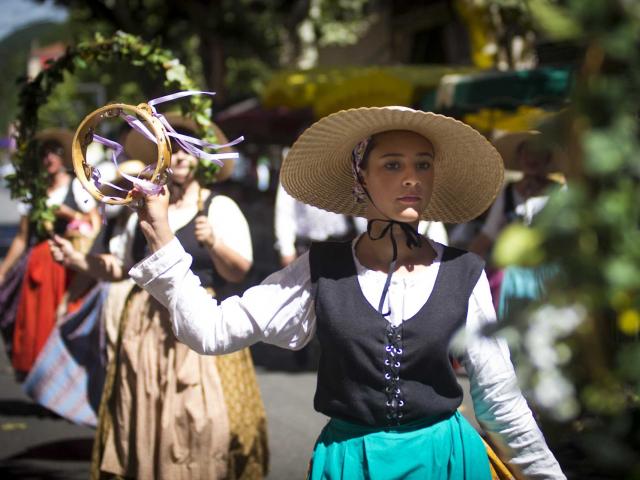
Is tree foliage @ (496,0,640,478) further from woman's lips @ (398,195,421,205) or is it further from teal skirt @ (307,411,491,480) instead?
woman's lips @ (398,195,421,205)

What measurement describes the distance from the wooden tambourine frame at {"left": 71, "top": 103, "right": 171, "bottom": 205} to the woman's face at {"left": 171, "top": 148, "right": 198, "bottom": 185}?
1389mm

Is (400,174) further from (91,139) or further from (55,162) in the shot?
(55,162)

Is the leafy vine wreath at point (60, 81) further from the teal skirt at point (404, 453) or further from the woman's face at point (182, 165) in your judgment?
the teal skirt at point (404, 453)

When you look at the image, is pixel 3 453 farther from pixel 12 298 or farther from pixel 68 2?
pixel 68 2

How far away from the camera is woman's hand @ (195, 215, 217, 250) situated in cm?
451

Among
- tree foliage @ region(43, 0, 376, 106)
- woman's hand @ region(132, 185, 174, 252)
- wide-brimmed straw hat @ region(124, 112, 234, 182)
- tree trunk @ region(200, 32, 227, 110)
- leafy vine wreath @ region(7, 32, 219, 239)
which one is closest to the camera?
woman's hand @ region(132, 185, 174, 252)

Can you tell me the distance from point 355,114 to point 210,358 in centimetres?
182

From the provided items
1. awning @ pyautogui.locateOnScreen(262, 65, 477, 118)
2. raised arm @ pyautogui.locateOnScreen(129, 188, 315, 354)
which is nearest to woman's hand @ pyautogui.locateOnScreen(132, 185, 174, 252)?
raised arm @ pyautogui.locateOnScreen(129, 188, 315, 354)

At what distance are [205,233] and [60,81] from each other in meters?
1.54

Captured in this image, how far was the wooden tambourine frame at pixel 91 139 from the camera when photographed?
9.52 ft

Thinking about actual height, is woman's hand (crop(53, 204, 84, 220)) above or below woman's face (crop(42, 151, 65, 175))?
below

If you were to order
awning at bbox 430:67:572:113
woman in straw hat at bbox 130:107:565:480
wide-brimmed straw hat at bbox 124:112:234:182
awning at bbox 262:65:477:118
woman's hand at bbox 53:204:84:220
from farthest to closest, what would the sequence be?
awning at bbox 262:65:477:118 → awning at bbox 430:67:572:113 → woman's hand at bbox 53:204:84:220 → wide-brimmed straw hat at bbox 124:112:234:182 → woman in straw hat at bbox 130:107:565:480

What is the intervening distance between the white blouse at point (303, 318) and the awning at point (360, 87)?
32.3 feet

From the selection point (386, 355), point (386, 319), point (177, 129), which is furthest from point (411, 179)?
point (177, 129)
